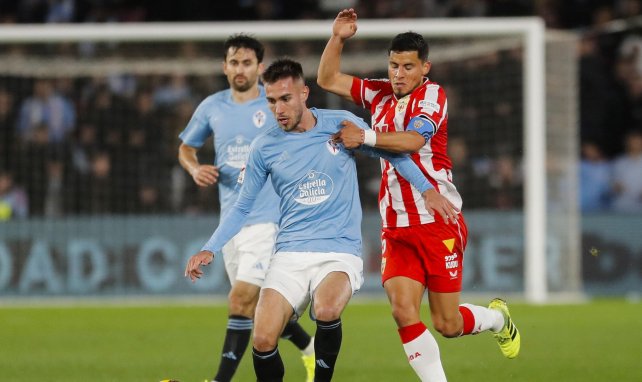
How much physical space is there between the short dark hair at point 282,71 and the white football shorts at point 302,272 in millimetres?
956

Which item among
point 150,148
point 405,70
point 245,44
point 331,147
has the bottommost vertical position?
point 150,148

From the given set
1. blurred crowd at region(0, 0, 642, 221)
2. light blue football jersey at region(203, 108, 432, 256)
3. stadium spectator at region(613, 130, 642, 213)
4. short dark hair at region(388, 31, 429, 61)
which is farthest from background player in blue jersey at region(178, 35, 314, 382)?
stadium spectator at region(613, 130, 642, 213)

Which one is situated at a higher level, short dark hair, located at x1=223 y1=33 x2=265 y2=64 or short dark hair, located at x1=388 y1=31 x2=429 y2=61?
short dark hair, located at x1=223 y1=33 x2=265 y2=64

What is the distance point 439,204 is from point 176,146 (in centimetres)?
976

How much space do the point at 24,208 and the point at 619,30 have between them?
8.90 metres

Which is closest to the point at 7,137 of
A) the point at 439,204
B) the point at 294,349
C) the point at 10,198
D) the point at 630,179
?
the point at 10,198

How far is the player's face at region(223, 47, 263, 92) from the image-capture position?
313 inches

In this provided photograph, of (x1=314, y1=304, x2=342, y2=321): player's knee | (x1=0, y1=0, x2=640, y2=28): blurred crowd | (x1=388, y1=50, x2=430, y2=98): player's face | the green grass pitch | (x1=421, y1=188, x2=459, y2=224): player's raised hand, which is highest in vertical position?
(x1=0, y1=0, x2=640, y2=28): blurred crowd

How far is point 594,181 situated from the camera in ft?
54.4

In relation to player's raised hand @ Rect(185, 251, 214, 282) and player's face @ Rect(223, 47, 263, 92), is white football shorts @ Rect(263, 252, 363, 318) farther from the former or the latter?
player's face @ Rect(223, 47, 263, 92)

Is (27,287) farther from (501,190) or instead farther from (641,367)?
(641,367)

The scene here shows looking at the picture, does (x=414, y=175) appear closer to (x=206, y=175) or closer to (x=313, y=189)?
(x=313, y=189)

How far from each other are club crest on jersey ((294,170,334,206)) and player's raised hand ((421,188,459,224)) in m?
0.58

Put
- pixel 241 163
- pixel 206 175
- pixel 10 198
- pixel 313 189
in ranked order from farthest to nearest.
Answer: pixel 10 198, pixel 241 163, pixel 206 175, pixel 313 189
